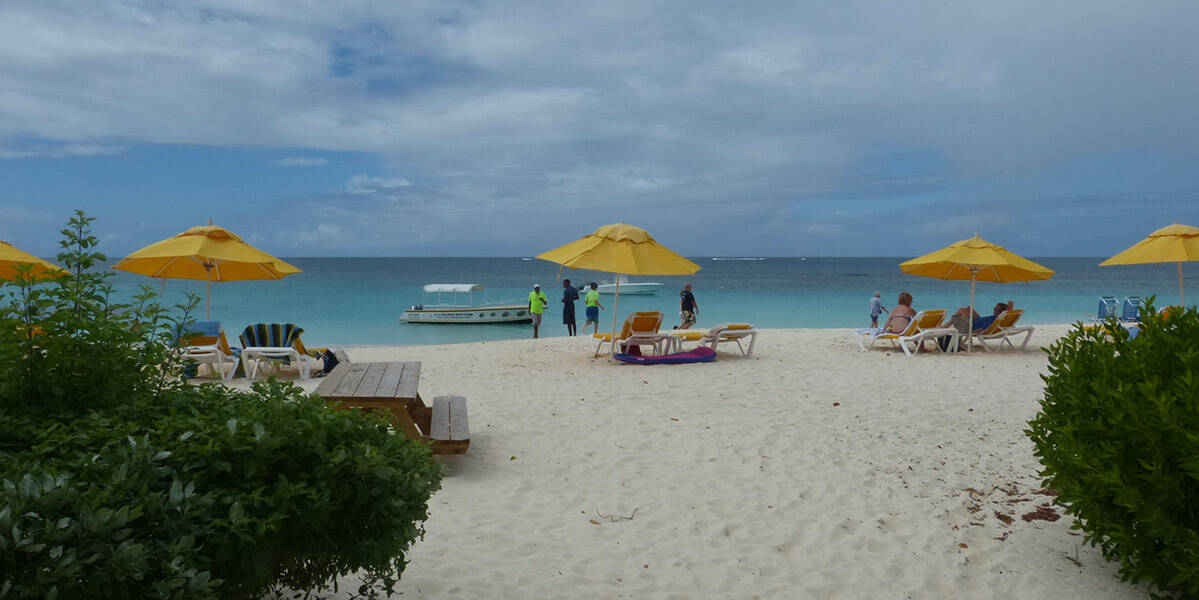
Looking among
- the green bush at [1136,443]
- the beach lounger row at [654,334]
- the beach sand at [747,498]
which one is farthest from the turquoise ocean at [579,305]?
the green bush at [1136,443]

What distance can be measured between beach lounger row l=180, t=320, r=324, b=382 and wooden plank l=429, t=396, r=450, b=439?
4302mm

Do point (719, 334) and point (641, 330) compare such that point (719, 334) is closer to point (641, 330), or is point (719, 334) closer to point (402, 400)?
A: point (641, 330)

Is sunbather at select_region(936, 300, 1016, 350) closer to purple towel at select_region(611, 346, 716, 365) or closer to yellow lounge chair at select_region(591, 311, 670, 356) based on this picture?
purple towel at select_region(611, 346, 716, 365)

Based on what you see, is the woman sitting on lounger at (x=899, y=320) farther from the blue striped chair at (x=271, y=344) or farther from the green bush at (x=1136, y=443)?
the green bush at (x=1136, y=443)

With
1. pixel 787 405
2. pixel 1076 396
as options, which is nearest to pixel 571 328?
pixel 787 405

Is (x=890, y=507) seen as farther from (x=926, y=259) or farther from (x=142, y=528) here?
(x=926, y=259)

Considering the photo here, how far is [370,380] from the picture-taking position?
219 inches

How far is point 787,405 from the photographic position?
300 inches

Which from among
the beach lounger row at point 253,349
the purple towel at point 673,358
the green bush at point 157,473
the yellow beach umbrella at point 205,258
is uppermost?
the yellow beach umbrella at point 205,258

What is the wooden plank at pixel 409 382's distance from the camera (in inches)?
199

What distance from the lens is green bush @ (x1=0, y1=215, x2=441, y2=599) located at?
182 centimetres

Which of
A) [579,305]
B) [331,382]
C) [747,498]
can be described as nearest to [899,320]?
[747,498]

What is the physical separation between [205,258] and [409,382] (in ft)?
21.5

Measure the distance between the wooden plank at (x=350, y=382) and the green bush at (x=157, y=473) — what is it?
7.66 feet
